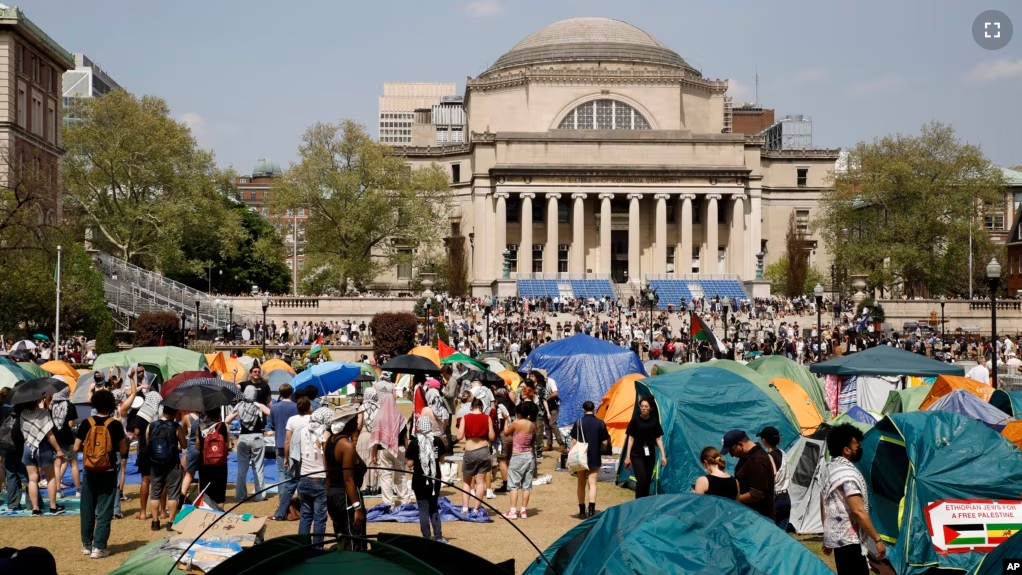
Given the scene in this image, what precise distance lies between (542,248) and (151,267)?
29.6 meters

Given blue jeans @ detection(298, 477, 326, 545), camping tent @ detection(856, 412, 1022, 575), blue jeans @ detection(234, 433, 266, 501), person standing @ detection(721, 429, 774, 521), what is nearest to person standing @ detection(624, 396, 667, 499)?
camping tent @ detection(856, 412, 1022, 575)

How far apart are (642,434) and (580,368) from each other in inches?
430

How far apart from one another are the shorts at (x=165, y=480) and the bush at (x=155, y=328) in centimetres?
3464

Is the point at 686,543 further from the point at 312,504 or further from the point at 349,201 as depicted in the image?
the point at 349,201

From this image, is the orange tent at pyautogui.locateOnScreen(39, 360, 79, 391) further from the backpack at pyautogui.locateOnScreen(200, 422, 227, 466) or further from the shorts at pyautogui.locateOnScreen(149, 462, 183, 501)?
the backpack at pyautogui.locateOnScreen(200, 422, 227, 466)

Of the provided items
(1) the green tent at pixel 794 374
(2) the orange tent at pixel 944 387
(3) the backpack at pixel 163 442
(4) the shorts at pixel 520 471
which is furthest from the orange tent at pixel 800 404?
(3) the backpack at pixel 163 442

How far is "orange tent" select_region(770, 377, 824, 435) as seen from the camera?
67.6 ft

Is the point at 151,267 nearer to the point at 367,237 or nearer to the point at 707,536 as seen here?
the point at 367,237

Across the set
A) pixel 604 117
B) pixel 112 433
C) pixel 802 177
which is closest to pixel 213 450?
pixel 112 433

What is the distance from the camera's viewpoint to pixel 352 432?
12.0 metres

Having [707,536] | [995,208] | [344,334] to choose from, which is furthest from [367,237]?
[707,536]

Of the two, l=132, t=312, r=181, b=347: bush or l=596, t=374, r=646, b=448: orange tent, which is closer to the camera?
l=596, t=374, r=646, b=448: orange tent

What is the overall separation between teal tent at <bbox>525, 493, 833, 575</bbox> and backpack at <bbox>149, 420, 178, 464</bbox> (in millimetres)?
7253

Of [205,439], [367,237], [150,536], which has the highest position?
[367,237]
